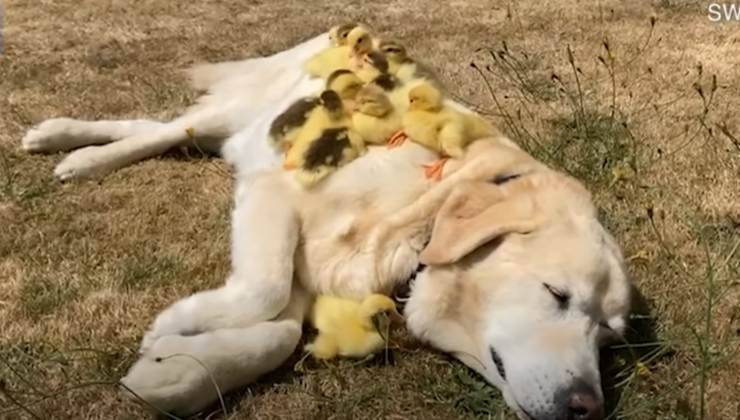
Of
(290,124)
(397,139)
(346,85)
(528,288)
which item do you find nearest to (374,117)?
(397,139)

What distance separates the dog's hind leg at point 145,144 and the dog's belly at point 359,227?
3.63 ft

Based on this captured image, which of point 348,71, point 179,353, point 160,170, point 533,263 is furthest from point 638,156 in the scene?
point 179,353

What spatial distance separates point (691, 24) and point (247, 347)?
13.7 ft

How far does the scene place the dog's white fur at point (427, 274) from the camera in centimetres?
246

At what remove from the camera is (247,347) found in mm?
2549

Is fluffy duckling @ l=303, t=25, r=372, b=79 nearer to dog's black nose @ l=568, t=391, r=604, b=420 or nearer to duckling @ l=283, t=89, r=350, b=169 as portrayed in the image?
duckling @ l=283, t=89, r=350, b=169

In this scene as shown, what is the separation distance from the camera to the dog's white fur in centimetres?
246

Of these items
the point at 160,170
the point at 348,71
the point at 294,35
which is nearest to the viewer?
the point at 348,71

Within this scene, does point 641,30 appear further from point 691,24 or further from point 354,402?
point 354,402

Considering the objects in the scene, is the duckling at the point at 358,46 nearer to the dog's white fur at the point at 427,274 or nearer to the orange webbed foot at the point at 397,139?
the orange webbed foot at the point at 397,139

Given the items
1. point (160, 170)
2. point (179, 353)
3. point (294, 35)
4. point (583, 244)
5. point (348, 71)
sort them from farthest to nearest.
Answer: point (294, 35), point (160, 170), point (348, 71), point (583, 244), point (179, 353)

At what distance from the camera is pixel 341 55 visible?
12.1 ft

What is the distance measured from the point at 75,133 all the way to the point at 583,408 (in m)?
2.40

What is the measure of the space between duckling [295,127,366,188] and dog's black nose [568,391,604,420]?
3.45 feet
